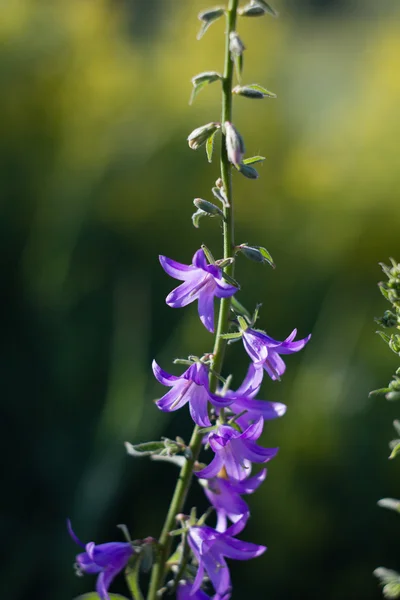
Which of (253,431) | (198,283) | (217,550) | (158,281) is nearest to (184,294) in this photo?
(198,283)

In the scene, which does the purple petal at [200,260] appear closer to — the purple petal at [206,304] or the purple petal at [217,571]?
the purple petal at [206,304]

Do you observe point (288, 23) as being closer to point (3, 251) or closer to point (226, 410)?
point (3, 251)

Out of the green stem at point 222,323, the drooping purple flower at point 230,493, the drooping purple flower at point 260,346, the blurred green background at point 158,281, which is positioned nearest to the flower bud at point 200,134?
the green stem at point 222,323

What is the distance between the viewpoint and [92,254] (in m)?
2.08

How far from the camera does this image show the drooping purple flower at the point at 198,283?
535 mm

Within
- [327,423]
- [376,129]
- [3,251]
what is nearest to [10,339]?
[3,251]

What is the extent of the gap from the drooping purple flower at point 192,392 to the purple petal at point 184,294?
0.16 feet

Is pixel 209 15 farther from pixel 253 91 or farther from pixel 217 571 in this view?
pixel 217 571

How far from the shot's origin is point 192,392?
22.8 inches

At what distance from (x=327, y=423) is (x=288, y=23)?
1.70 m

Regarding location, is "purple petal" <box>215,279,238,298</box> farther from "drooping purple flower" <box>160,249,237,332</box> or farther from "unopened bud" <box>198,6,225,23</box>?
"unopened bud" <box>198,6,225,23</box>

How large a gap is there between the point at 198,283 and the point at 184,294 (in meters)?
0.02

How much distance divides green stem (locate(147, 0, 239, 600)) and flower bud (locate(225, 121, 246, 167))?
20 mm

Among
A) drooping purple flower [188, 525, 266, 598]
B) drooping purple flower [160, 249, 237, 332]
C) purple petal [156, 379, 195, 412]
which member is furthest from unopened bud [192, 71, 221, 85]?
drooping purple flower [188, 525, 266, 598]
